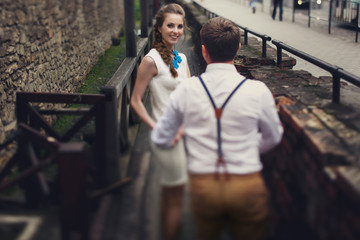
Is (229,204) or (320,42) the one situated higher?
(229,204)

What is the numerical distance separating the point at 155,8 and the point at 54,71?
1756cm


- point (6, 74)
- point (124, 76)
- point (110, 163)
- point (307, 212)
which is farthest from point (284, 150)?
point (6, 74)

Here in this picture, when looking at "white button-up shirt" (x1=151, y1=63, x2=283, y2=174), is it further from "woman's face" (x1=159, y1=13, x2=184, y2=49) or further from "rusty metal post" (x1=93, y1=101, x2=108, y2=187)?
"rusty metal post" (x1=93, y1=101, x2=108, y2=187)

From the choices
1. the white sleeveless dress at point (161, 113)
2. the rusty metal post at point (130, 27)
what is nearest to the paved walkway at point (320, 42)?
the rusty metal post at point (130, 27)

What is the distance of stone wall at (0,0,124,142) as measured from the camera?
5.10 m

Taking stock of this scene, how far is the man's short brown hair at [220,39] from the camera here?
2.31 m

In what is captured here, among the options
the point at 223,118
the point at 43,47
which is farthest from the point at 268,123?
the point at 43,47

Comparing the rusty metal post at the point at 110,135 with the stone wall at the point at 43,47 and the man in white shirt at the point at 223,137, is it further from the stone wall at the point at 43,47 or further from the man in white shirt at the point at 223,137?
Answer: the stone wall at the point at 43,47

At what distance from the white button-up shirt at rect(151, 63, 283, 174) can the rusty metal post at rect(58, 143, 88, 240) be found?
458mm

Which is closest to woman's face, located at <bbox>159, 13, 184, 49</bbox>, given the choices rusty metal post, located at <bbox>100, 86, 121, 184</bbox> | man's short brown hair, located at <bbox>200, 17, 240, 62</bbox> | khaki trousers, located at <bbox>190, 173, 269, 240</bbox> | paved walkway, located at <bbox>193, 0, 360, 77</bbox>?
rusty metal post, located at <bbox>100, 86, 121, 184</bbox>

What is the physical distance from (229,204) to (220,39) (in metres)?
0.77

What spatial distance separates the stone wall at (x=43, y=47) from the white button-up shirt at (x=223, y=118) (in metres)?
2.99

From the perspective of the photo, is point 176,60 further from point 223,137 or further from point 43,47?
point 43,47

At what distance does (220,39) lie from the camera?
231cm
